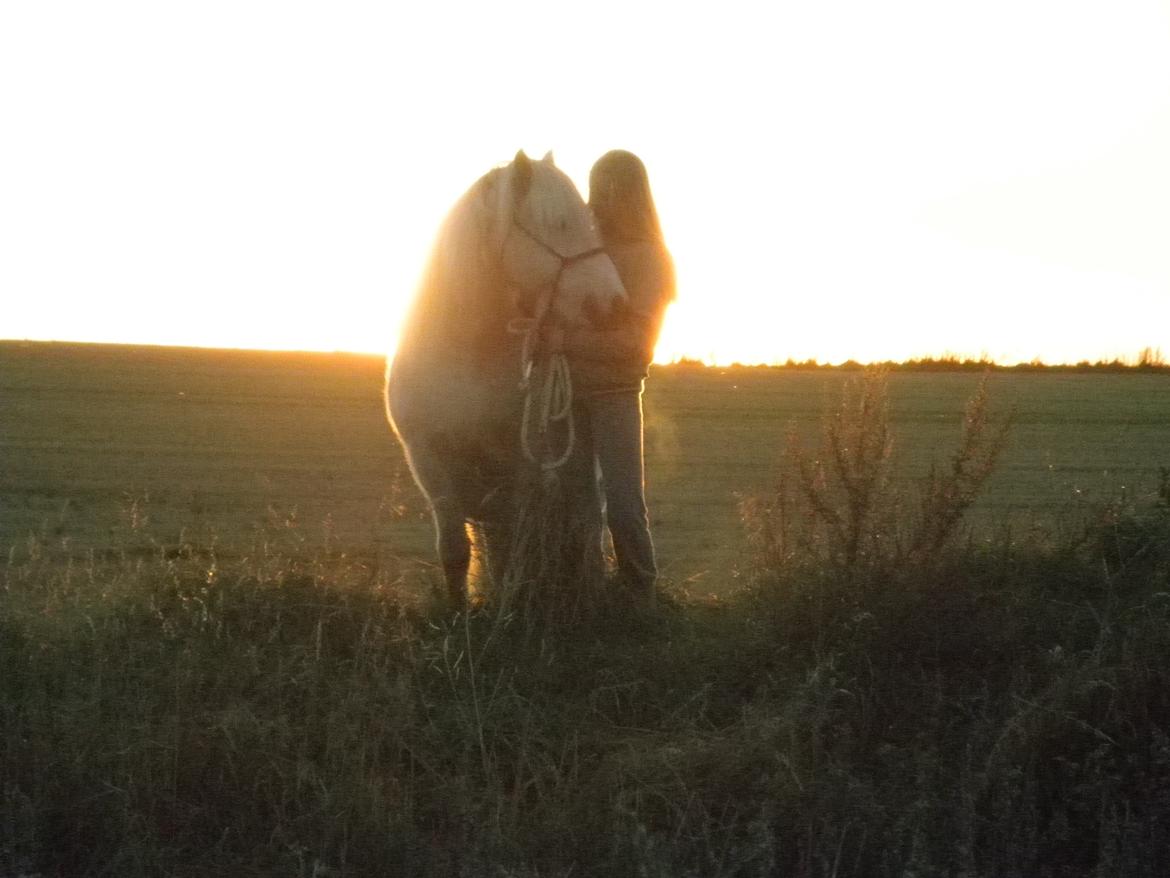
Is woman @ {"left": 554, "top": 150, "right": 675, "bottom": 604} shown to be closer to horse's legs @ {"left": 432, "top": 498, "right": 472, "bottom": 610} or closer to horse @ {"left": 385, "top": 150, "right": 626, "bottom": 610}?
horse @ {"left": 385, "top": 150, "right": 626, "bottom": 610}

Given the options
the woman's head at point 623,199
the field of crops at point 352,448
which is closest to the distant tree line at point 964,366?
the field of crops at point 352,448

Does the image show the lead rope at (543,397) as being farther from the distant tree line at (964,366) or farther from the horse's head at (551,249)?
the distant tree line at (964,366)

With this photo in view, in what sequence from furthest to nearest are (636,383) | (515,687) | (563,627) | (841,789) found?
(636,383), (563,627), (515,687), (841,789)

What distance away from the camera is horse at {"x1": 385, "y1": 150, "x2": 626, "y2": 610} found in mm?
5414

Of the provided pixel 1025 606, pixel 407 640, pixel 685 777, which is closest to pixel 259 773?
pixel 407 640

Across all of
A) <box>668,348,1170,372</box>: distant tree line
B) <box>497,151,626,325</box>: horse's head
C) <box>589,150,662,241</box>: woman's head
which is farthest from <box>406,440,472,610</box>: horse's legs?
<box>668,348,1170,372</box>: distant tree line

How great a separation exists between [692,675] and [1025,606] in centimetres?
127

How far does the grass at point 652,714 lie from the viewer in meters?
3.71

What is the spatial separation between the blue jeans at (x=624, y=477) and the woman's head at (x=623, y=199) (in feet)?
2.35

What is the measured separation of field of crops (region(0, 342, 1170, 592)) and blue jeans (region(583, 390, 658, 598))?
1.93 ft

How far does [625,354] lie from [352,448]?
1227 centimetres

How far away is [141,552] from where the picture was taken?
8.50 meters

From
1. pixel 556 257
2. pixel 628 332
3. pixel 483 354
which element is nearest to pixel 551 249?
pixel 556 257

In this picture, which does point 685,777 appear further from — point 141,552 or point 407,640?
point 141,552
